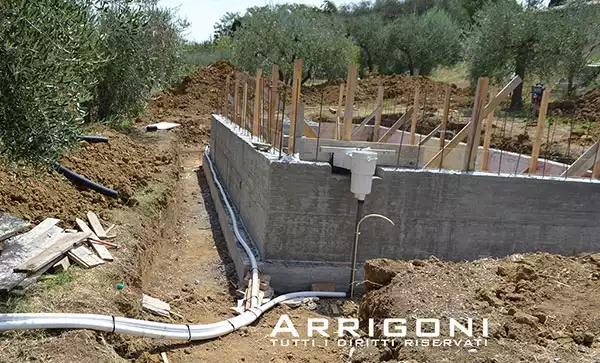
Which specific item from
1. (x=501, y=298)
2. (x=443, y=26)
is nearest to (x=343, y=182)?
(x=501, y=298)

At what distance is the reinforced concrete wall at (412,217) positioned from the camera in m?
8.07

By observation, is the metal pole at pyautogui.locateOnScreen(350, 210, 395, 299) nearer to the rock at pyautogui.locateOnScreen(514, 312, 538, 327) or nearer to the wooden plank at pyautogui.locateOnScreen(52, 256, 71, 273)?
the rock at pyautogui.locateOnScreen(514, 312, 538, 327)

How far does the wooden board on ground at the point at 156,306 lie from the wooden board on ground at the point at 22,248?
1.50m

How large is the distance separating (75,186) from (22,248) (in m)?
3.17

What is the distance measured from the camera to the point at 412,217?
27.1 feet

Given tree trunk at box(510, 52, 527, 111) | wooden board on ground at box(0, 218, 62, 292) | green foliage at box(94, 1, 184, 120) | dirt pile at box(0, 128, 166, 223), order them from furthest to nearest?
tree trunk at box(510, 52, 527, 111), green foliage at box(94, 1, 184, 120), dirt pile at box(0, 128, 166, 223), wooden board on ground at box(0, 218, 62, 292)

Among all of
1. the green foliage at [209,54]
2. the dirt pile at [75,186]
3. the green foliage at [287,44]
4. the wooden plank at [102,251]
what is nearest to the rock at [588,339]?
the wooden plank at [102,251]

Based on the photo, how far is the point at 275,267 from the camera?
26.5ft

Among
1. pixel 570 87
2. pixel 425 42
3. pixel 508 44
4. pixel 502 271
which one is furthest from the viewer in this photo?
pixel 425 42

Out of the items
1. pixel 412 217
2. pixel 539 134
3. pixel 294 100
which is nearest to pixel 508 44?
pixel 539 134

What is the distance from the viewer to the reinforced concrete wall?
318 inches

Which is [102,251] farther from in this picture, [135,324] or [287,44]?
[287,44]

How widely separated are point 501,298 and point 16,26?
609 cm

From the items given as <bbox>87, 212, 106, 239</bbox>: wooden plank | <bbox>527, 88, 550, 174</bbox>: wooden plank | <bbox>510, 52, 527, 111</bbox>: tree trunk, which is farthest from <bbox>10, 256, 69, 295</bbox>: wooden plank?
<bbox>510, 52, 527, 111</bbox>: tree trunk
